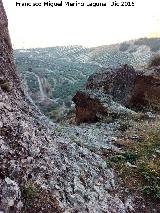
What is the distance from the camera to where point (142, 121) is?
56.0ft

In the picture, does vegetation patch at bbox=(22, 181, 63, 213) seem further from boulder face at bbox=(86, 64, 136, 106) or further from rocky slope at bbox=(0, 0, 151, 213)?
boulder face at bbox=(86, 64, 136, 106)

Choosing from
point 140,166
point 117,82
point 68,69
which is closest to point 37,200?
point 140,166

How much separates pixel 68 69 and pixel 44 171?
103 m

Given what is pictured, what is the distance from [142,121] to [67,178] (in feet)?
28.8

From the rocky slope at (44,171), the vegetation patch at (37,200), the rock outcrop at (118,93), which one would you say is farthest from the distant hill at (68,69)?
the vegetation patch at (37,200)

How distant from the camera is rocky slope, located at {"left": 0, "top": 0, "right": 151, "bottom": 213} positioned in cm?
707

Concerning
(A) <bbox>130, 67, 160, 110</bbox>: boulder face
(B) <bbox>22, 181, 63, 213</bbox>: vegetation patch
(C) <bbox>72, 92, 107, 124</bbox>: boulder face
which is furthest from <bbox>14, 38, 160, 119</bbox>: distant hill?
(B) <bbox>22, 181, 63, 213</bbox>: vegetation patch

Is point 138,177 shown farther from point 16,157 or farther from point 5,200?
point 5,200

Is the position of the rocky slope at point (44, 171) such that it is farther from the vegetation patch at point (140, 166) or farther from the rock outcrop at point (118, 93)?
the rock outcrop at point (118, 93)

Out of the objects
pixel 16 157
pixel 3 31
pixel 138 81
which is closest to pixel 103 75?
pixel 138 81

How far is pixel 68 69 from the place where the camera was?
363 ft

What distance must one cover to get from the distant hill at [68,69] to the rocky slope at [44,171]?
55531mm

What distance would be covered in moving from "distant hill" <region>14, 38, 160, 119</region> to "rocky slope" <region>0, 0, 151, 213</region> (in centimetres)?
5553

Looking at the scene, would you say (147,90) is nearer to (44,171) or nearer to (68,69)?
(44,171)
